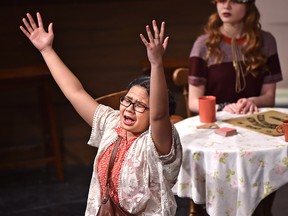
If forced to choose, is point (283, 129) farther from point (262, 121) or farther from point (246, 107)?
point (246, 107)

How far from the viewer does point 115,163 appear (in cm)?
244

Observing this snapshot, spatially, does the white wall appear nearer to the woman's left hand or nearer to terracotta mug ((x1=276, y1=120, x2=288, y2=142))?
the woman's left hand

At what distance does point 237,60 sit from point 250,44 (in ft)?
0.38

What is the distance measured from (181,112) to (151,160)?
9.45 feet

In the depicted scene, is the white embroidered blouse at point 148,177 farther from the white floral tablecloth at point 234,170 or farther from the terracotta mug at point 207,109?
the terracotta mug at point 207,109

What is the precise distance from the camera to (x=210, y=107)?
3123 millimetres

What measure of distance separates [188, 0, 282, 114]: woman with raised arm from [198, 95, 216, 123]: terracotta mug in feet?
1.22

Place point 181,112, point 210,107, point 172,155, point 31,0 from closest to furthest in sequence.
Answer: point 172,155, point 210,107, point 31,0, point 181,112

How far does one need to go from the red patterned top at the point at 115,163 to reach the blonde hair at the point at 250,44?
1.24 m

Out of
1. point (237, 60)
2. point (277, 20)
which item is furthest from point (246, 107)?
point (277, 20)

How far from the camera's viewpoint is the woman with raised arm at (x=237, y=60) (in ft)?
11.6

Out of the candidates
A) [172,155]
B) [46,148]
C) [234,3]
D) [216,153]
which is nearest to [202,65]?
[234,3]

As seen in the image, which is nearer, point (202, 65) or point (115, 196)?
point (115, 196)

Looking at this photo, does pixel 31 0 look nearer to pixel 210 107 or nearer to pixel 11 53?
pixel 11 53
